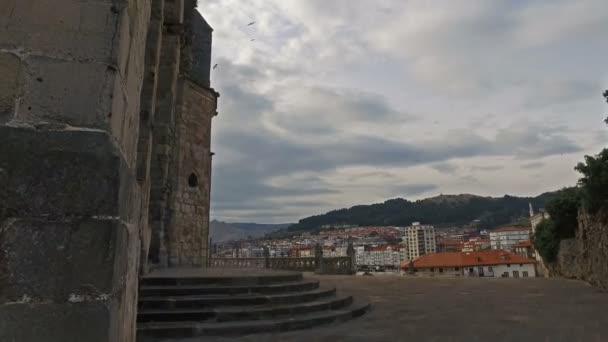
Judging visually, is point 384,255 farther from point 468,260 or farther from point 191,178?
point 191,178

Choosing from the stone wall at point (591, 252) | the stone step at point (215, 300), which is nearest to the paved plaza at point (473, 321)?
the stone step at point (215, 300)

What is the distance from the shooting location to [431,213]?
154500 millimetres

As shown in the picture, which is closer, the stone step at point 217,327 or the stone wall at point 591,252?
the stone step at point 217,327

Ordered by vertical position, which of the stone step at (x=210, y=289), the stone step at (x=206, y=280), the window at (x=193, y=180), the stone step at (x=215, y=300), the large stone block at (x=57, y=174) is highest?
the window at (x=193, y=180)

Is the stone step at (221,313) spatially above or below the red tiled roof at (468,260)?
above

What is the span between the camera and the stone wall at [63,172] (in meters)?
1.34

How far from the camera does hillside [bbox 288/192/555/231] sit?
466 ft

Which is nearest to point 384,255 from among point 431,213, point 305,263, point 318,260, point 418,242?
point 418,242

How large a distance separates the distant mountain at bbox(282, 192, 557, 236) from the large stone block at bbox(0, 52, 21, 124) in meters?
136

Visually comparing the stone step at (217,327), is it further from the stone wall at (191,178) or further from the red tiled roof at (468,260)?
the red tiled roof at (468,260)

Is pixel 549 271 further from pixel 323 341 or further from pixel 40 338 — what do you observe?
pixel 40 338

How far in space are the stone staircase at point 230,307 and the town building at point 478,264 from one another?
1433 inches

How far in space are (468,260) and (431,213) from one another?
117808mm

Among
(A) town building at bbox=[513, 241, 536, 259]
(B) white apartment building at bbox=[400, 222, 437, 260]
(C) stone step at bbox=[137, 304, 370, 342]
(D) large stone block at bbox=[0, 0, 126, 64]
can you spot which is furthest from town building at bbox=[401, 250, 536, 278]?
(B) white apartment building at bbox=[400, 222, 437, 260]
